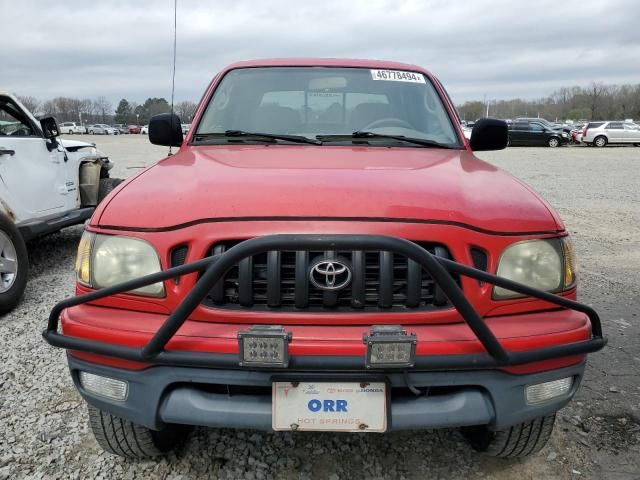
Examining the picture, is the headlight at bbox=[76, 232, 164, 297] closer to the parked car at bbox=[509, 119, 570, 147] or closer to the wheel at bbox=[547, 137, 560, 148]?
the parked car at bbox=[509, 119, 570, 147]

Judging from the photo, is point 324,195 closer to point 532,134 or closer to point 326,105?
point 326,105

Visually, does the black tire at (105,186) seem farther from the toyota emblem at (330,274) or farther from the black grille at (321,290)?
the toyota emblem at (330,274)

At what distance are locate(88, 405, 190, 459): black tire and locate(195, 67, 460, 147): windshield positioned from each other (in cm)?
160

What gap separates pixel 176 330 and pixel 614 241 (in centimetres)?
664

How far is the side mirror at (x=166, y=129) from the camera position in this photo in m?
3.31

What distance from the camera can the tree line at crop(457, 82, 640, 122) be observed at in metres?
81.1

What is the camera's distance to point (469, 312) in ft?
5.55

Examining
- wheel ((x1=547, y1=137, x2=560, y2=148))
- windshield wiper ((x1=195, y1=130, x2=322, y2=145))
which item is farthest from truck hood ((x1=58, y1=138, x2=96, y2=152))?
wheel ((x1=547, y1=137, x2=560, y2=148))

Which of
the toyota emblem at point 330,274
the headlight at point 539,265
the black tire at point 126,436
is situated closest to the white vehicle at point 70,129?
the black tire at point 126,436

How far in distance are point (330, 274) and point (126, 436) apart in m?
1.16

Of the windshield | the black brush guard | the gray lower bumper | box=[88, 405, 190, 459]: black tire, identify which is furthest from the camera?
the windshield

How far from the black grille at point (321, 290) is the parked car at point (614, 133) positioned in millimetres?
33325

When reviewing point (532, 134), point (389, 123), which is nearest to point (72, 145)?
point (389, 123)

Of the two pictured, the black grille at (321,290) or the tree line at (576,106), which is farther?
the tree line at (576,106)
